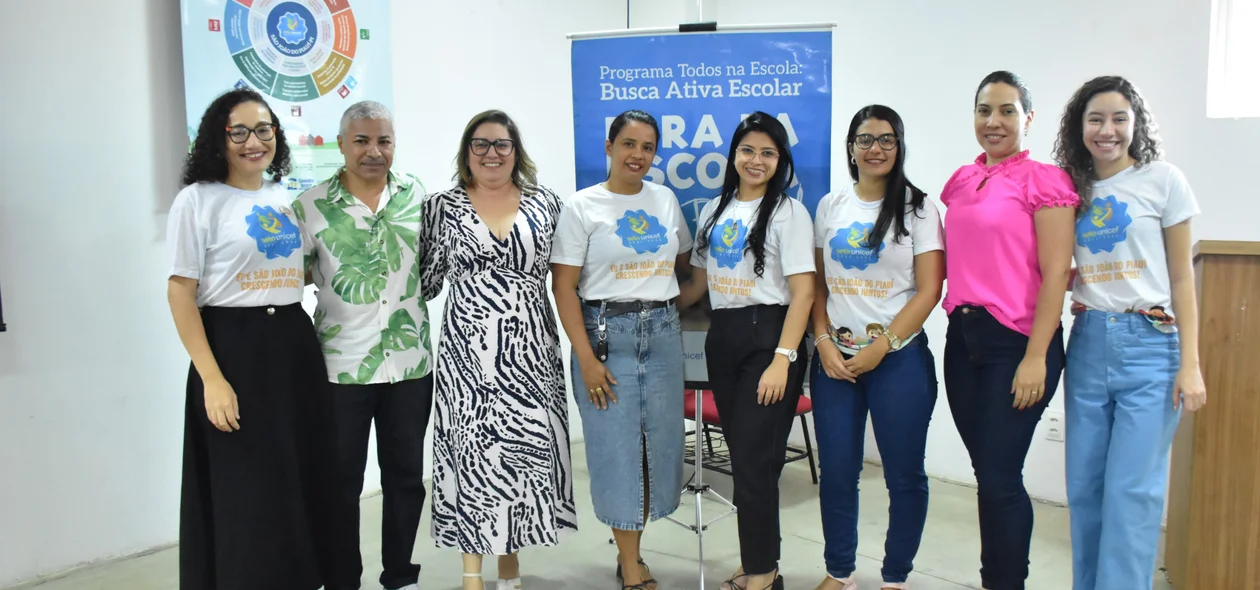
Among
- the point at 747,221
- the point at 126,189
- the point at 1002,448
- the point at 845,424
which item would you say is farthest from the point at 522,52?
the point at 1002,448

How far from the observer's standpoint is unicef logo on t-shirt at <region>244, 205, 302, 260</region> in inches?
89.3

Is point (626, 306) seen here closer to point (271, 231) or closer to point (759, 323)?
point (759, 323)

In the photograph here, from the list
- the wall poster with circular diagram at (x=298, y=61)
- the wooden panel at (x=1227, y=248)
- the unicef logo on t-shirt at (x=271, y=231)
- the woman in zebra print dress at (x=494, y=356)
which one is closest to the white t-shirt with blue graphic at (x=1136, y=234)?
the wooden panel at (x=1227, y=248)

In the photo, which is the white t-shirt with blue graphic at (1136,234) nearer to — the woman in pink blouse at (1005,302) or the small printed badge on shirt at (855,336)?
the woman in pink blouse at (1005,302)

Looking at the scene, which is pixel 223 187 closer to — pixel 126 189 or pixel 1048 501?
pixel 126 189

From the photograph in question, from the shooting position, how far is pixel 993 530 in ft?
7.72

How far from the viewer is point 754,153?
2.49 meters

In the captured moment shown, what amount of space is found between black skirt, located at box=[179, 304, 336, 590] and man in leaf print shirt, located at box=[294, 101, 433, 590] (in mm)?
140

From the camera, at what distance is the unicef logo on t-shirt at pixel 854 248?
94.5 inches

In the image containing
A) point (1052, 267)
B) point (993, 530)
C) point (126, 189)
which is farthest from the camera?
point (126, 189)

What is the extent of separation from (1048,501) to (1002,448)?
1695mm

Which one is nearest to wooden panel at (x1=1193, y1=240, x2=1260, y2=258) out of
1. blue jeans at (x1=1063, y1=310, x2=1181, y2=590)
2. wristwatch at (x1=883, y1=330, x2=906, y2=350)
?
blue jeans at (x1=1063, y1=310, x2=1181, y2=590)

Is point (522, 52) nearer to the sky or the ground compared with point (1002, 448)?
nearer to the sky

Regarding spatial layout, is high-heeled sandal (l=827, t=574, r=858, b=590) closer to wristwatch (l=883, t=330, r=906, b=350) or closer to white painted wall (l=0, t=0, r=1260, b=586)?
wristwatch (l=883, t=330, r=906, b=350)
